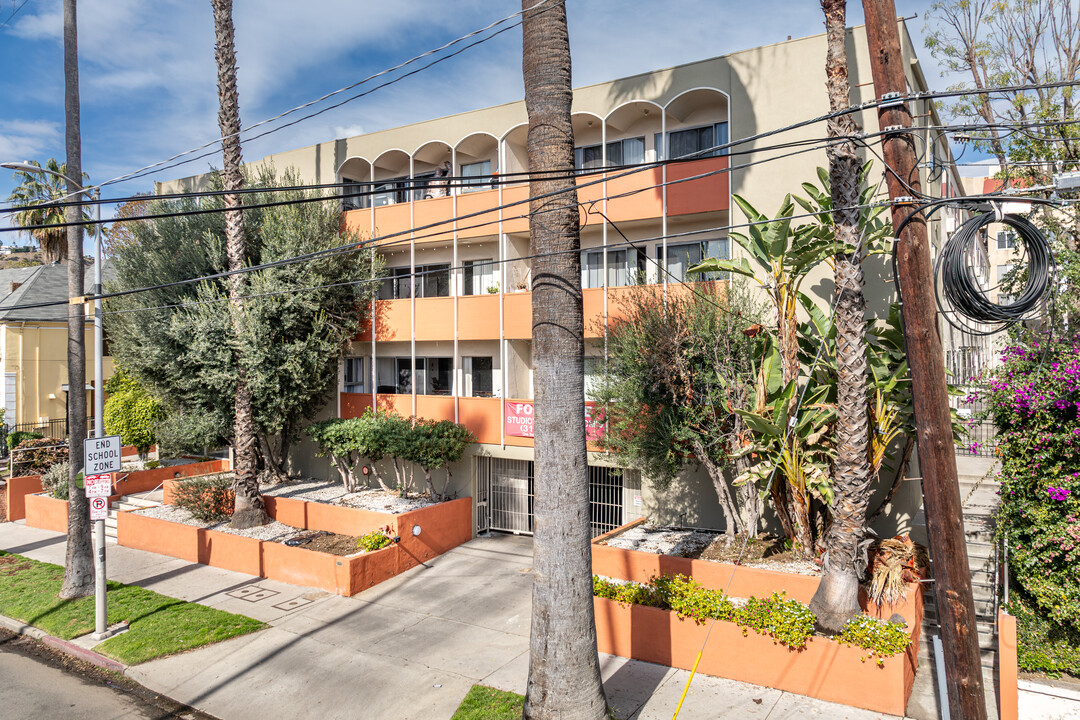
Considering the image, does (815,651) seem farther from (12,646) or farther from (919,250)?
(12,646)

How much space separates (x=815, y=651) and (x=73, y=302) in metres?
13.5

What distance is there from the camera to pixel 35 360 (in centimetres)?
2750

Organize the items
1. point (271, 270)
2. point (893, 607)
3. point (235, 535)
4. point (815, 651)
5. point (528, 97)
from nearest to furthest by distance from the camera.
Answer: point (528, 97) → point (815, 651) → point (893, 607) → point (235, 535) → point (271, 270)

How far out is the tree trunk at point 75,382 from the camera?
12.5 metres

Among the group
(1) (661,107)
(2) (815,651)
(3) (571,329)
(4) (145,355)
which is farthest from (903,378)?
(4) (145,355)

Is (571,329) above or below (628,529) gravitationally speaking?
above

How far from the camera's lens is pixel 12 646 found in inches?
438

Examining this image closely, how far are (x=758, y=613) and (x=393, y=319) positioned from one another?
12995 mm

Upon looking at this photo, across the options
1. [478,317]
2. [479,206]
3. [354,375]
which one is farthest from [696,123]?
[354,375]

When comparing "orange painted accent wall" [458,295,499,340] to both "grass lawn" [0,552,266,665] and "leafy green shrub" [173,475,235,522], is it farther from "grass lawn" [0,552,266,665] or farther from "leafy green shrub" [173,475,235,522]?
"grass lawn" [0,552,266,665]

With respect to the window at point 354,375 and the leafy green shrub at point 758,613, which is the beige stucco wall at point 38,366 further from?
the leafy green shrub at point 758,613

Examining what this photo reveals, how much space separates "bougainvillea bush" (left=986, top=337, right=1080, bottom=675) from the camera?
8938 millimetres

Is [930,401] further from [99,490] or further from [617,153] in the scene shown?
[617,153]

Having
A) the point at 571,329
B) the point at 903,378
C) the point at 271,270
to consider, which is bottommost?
the point at 903,378
